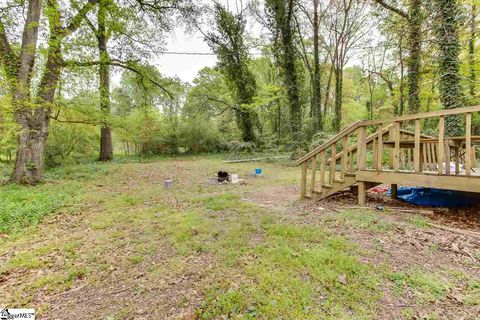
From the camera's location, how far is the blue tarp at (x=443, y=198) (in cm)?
393

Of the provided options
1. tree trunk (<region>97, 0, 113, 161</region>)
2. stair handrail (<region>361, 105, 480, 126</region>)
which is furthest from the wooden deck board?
tree trunk (<region>97, 0, 113, 161</region>)

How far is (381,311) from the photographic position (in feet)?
5.83

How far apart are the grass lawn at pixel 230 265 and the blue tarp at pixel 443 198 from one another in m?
1.00

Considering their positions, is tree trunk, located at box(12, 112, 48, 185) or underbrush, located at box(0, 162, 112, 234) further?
tree trunk, located at box(12, 112, 48, 185)

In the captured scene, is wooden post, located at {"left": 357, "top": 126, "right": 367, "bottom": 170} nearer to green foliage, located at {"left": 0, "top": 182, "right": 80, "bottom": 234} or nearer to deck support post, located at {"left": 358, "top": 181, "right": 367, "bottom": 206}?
deck support post, located at {"left": 358, "top": 181, "right": 367, "bottom": 206}

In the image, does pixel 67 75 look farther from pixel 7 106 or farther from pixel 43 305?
pixel 43 305

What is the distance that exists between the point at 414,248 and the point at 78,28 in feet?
34.2

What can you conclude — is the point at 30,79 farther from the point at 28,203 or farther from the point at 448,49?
the point at 448,49

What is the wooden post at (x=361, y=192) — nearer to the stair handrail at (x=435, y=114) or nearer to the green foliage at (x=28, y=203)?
the stair handrail at (x=435, y=114)

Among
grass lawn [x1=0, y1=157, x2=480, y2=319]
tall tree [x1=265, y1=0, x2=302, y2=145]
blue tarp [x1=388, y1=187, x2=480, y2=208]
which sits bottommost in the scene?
grass lawn [x1=0, y1=157, x2=480, y2=319]

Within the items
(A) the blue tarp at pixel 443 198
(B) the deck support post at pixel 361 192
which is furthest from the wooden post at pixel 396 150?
(A) the blue tarp at pixel 443 198

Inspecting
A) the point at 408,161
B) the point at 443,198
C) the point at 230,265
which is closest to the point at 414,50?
the point at 408,161

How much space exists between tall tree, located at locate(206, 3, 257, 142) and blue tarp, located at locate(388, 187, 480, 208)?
1200cm

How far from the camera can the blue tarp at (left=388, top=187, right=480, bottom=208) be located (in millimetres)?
3926
